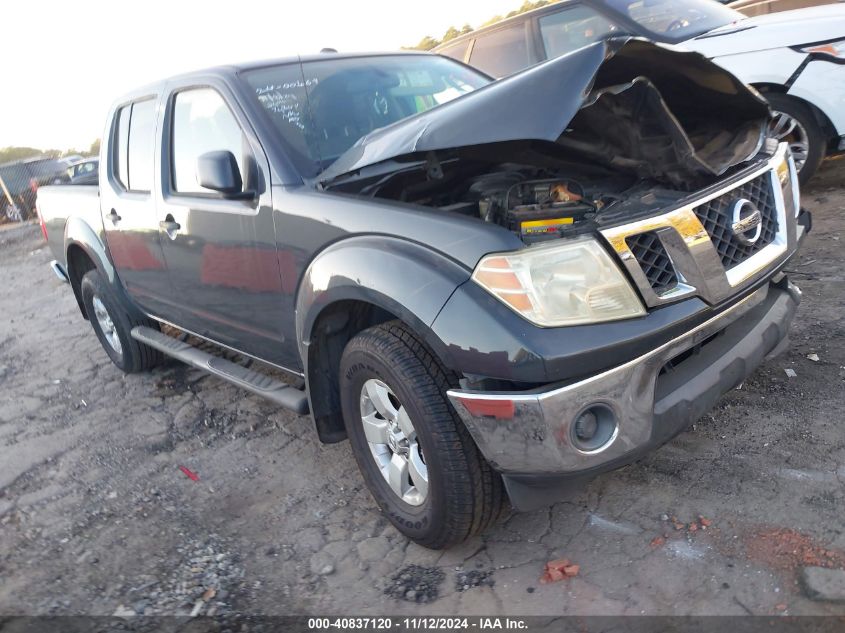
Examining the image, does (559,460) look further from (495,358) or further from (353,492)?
(353,492)

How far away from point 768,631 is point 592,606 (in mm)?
509

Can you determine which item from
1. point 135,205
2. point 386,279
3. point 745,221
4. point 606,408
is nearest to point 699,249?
point 745,221

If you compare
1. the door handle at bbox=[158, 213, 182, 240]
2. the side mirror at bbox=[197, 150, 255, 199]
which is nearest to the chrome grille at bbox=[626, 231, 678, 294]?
the side mirror at bbox=[197, 150, 255, 199]

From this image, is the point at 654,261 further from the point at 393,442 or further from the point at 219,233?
the point at 219,233

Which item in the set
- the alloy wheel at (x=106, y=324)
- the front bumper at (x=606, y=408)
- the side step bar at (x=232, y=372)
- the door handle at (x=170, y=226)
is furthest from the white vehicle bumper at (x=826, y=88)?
the alloy wheel at (x=106, y=324)

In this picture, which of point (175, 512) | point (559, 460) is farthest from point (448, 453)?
point (175, 512)

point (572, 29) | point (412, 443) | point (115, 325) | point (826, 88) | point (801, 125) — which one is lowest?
point (115, 325)

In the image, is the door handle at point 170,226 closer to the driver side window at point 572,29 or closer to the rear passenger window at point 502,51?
the driver side window at point 572,29

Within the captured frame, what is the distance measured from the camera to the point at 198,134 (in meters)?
3.43

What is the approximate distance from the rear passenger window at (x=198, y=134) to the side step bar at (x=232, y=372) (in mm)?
904

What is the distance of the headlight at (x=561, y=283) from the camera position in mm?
2018

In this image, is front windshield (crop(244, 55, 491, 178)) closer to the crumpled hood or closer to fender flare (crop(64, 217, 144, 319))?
fender flare (crop(64, 217, 144, 319))

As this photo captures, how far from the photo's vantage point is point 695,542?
2.39 metres

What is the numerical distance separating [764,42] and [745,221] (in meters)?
3.40
